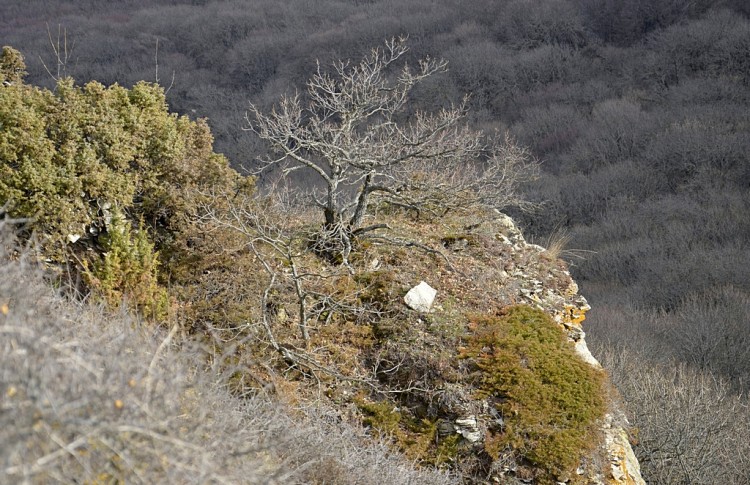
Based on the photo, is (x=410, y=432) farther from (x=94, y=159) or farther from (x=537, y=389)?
(x=94, y=159)

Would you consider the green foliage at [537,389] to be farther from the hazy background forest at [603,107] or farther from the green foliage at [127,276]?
the hazy background forest at [603,107]

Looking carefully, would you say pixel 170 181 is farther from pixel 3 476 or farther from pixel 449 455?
pixel 3 476

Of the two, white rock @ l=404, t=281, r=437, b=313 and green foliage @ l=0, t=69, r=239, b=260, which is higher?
green foliage @ l=0, t=69, r=239, b=260

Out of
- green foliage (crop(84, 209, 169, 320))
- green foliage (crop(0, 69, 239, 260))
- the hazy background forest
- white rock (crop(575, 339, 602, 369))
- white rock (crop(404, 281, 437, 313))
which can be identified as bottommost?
the hazy background forest

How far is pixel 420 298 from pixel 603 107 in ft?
121

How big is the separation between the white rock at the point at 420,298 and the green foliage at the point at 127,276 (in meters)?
2.92

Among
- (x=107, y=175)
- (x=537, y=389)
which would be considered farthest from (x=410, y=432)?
(x=107, y=175)

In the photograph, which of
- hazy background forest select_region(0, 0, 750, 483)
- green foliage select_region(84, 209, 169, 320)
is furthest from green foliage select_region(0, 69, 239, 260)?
hazy background forest select_region(0, 0, 750, 483)

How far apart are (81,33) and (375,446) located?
2268 inches

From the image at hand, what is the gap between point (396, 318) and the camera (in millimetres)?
8539

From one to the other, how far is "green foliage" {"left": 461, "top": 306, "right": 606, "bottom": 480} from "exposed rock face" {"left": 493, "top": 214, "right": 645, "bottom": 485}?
0.31 m

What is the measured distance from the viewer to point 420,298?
8.62 meters

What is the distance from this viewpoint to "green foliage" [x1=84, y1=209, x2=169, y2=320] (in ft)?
24.3

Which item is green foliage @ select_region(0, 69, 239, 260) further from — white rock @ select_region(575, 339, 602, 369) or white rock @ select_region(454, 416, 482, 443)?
white rock @ select_region(575, 339, 602, 369)
